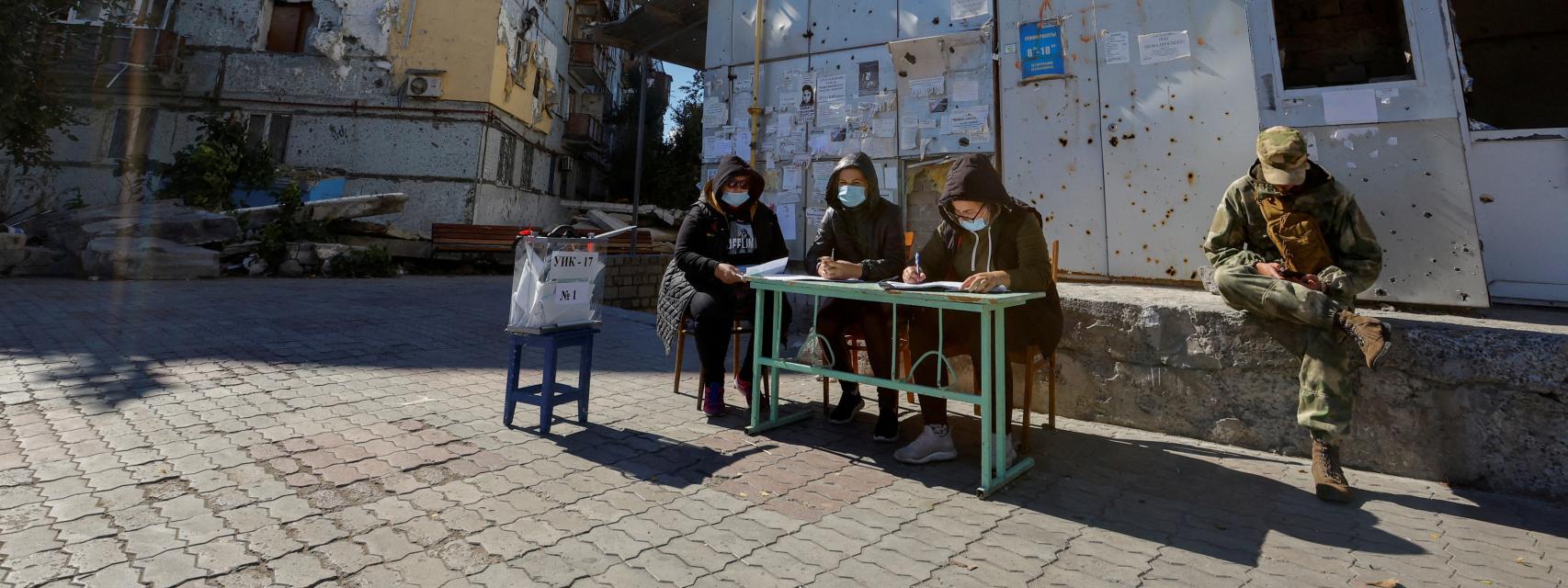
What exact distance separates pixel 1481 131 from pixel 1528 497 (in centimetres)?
254

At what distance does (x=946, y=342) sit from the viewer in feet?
9.59

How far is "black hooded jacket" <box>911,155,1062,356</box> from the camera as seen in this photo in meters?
2.72

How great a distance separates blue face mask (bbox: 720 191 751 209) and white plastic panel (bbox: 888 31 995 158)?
7.74 ft

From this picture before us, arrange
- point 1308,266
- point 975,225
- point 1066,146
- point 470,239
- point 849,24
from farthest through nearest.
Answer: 1. point 470,239
2. point 849,24
3. point 1066,146
4. point 975,225
5. point 1308,266

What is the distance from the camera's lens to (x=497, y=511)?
2.07m

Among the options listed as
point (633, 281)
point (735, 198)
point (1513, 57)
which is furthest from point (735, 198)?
point (1513, 57)

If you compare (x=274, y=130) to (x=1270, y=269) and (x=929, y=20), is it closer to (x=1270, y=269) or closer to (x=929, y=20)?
(x=929, y=20)

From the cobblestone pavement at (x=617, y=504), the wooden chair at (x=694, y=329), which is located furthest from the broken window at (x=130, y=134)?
the wooden chair at (x=694, y=329)

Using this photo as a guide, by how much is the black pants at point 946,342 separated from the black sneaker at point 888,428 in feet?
0.67

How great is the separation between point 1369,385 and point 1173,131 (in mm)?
2063

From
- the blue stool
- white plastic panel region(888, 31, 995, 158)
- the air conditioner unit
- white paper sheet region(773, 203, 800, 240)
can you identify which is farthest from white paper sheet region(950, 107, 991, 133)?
the air conditioner unit

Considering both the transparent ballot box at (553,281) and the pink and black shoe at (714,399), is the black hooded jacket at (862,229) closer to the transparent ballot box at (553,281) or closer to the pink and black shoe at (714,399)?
the pink and black shoe at (714,399)

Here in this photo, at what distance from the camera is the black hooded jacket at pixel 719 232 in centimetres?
350

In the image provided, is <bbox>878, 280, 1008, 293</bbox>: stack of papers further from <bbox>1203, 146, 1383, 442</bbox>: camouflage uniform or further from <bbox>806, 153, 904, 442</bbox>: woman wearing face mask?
<bbox>1203, 146, 1383, 442</bbox>: camouflage uniform
